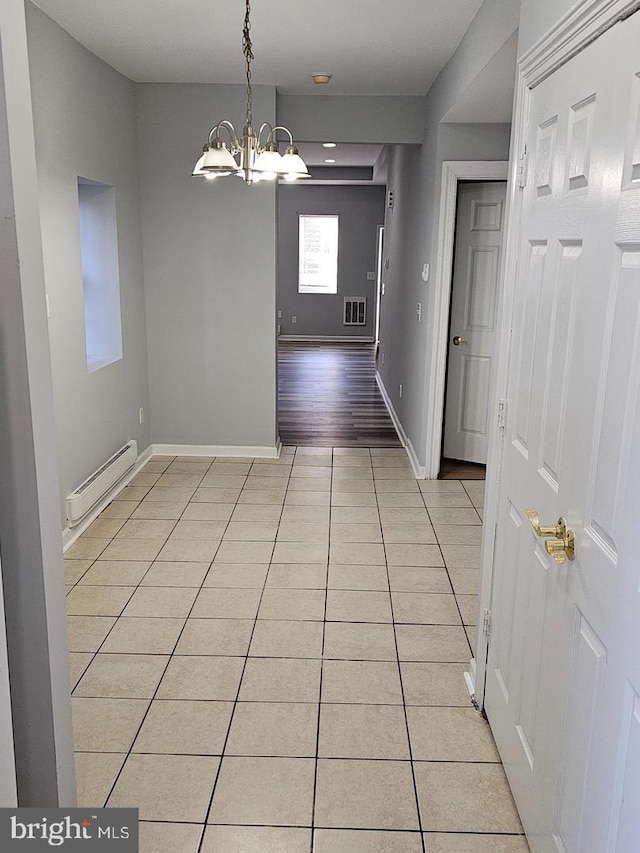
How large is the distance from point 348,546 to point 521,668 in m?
1.95

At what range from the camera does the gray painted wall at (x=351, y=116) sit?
5308mm

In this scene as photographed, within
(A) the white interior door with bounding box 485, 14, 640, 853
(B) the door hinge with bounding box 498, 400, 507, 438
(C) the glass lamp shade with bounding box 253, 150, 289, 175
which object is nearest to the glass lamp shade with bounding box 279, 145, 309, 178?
(C) the glass lamp shade with bounding box 253, 150, 289, 175

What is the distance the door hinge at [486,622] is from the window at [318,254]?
10.3 meters

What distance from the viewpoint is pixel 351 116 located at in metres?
5.34

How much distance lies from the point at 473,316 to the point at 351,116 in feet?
5.60

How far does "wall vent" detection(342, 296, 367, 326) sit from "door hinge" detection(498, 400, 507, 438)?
10.3 metres

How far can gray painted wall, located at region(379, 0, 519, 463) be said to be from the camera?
3391mm

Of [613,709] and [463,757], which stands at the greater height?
[613,709]

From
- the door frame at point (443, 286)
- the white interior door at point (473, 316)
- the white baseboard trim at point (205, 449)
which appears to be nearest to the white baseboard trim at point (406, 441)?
the door frame at point (443, 286)

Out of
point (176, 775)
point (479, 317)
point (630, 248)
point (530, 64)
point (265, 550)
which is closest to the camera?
point (630, 248)

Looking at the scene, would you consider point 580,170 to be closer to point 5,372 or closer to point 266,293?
point 5,372

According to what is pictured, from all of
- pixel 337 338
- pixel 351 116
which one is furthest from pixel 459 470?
pixel 337 338

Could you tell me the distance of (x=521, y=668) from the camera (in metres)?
2.06

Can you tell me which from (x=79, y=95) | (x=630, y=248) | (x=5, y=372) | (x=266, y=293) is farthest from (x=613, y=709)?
(x=266, y=293)
